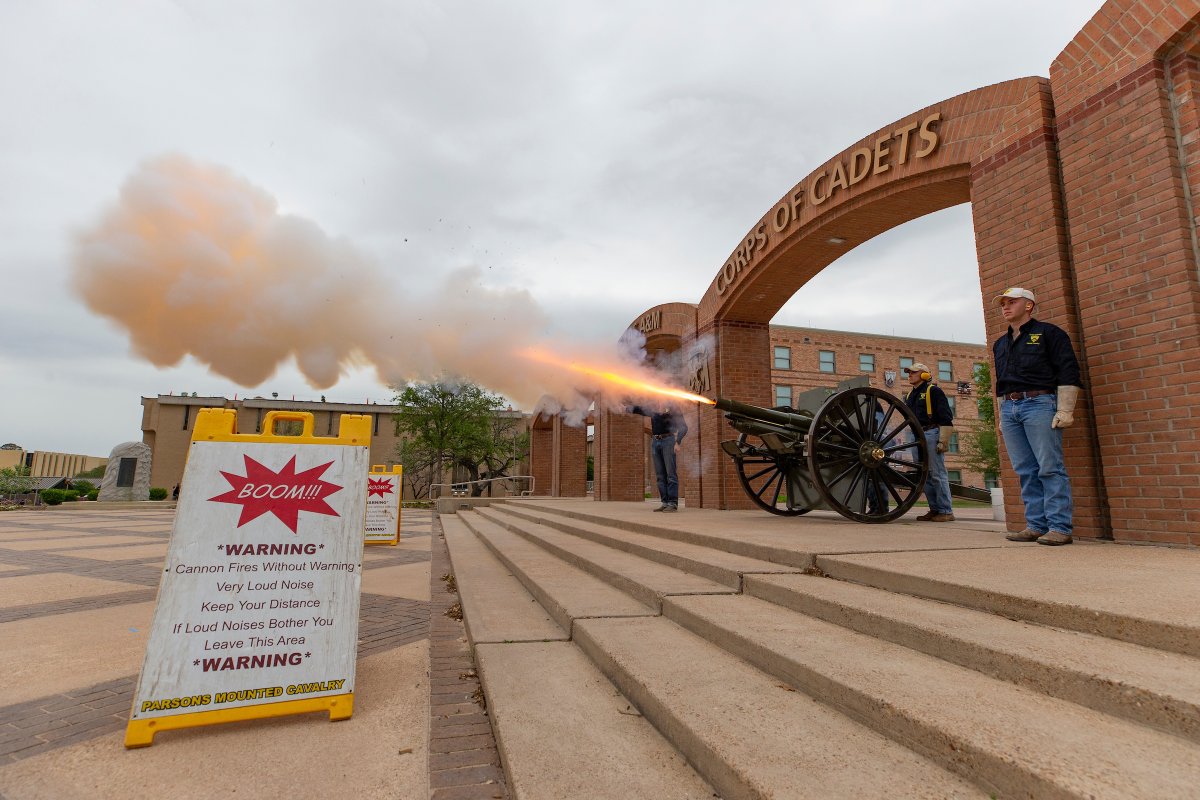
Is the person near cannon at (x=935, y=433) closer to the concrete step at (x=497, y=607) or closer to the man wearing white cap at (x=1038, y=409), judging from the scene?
the man wearing white cap at (x=1038, y=409)

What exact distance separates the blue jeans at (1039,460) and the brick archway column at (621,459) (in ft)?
33.6

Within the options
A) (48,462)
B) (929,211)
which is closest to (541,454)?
(929,211)

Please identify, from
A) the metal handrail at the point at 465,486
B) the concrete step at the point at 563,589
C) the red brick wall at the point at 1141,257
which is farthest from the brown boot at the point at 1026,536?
the metal handrail at the point at 465,486

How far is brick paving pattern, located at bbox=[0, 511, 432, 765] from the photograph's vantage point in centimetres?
214

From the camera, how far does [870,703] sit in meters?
1.73

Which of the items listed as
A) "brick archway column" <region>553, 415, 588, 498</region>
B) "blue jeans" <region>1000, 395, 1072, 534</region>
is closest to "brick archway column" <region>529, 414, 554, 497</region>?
"brick archway column" <region>553, 415, 588, 498</region>

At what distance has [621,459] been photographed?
47.4 feet

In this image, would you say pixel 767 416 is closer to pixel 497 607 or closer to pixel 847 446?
pixel 847 446

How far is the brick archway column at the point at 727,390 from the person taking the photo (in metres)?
9.41

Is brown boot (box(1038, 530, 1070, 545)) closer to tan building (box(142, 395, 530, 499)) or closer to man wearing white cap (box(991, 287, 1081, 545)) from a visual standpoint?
man wearing white cap (box(991, 287, 1081, 545))

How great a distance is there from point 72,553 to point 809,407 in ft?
31.2

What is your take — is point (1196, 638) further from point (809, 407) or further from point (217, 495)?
point (809, 407)

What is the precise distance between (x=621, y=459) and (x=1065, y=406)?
1092 cm

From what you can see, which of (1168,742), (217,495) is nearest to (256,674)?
(217,495)
